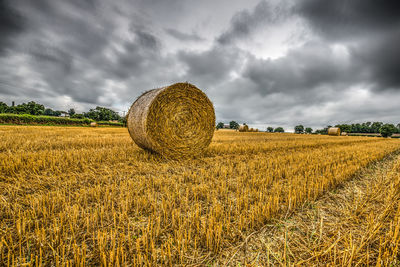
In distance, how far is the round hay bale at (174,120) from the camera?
512 cm

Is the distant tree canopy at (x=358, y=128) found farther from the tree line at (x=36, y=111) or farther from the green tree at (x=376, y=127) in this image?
the tree line at (x=36, y=111)

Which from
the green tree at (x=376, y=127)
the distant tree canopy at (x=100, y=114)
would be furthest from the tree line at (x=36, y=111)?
the green tree at (x=376, y=127)

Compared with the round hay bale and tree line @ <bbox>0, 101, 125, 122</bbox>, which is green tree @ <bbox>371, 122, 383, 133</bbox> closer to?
the round hay bale

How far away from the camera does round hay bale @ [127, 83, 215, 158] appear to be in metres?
5.12

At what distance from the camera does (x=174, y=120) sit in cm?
550

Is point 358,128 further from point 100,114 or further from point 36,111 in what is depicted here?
point 36,111

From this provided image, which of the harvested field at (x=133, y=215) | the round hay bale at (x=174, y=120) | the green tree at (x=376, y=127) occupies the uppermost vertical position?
the green tree at (x=376, y=127)

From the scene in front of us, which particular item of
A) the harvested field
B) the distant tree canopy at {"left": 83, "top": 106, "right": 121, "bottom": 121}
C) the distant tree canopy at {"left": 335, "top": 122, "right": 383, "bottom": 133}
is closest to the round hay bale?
the harvested field

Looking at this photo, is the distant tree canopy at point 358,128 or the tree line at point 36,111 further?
the distant tree canopy at point 358,128

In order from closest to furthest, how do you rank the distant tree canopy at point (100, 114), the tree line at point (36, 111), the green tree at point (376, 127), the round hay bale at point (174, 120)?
the round hay bale at point (174, 120), the tree line at point (36, 111), the distant tree canopy at point (100, 114), the green tree at point (376, 127)

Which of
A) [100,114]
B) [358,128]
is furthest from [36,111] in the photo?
[358,128]

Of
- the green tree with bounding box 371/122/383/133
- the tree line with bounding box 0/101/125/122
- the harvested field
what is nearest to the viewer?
the harvested field

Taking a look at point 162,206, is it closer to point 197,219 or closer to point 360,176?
point 197,219

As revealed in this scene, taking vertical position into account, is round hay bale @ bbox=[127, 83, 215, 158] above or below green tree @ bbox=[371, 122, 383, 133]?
below
